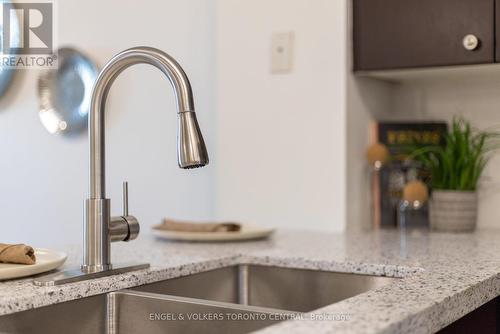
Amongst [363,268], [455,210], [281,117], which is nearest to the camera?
[363,268]

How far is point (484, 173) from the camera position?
1994mm

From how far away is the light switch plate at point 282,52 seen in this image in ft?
6.43

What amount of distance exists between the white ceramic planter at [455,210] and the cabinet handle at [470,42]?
377 millimetres

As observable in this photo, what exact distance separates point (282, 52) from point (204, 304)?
104cm

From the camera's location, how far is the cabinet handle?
1748mm

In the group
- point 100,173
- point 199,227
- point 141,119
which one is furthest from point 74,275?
point 141,119

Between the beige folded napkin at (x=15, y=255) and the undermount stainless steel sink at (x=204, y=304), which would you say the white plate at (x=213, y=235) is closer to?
the undermount stainless steel sink at (x=204, y=304)

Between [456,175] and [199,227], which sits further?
[456,175]

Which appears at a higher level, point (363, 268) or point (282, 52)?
point (282, 52)

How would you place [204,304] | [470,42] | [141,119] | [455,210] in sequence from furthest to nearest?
[141,119], [455,210], [470,42], [204,304]

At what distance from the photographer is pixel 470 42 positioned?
1.75m

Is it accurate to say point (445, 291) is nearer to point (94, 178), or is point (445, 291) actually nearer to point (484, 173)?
point (94, 178)

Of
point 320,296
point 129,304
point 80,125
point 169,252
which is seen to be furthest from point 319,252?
point 80,125

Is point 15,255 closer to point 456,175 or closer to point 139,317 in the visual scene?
point 139,317
